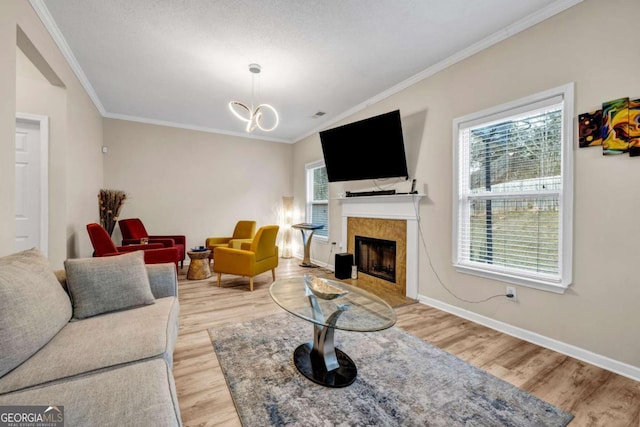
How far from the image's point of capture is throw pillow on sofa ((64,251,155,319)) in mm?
1744

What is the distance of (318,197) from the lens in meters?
5.75

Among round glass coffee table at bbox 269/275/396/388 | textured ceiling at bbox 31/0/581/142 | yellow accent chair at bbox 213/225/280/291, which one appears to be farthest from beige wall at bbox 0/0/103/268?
round glass coffee table at bbox 269/275/396/388

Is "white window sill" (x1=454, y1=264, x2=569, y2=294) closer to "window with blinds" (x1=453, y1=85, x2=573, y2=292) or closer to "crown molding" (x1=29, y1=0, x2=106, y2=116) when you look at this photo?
"window with blinds" (x1=453, y1=85, x2=573, y2=292)

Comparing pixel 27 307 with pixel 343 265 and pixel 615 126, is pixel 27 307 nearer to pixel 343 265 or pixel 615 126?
pixel 343 265

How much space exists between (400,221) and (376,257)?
2.54 ft

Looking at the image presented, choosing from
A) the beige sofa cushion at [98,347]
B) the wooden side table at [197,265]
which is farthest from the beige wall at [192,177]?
the beige sofa cushion at [98,347]

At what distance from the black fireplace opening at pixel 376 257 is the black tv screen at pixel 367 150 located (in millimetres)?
971

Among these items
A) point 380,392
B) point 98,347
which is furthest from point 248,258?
point 380,392

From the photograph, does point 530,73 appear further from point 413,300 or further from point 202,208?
point 202,208

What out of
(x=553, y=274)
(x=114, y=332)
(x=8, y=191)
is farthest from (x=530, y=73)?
(x=8, y=191)

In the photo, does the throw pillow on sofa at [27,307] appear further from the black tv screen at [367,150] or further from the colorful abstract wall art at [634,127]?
the colorful abstract wall art at [634,127]

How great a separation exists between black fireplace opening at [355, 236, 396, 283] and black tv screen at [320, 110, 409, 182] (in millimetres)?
971

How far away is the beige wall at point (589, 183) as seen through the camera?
1886 mm

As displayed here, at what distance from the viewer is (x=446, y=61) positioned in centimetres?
301
